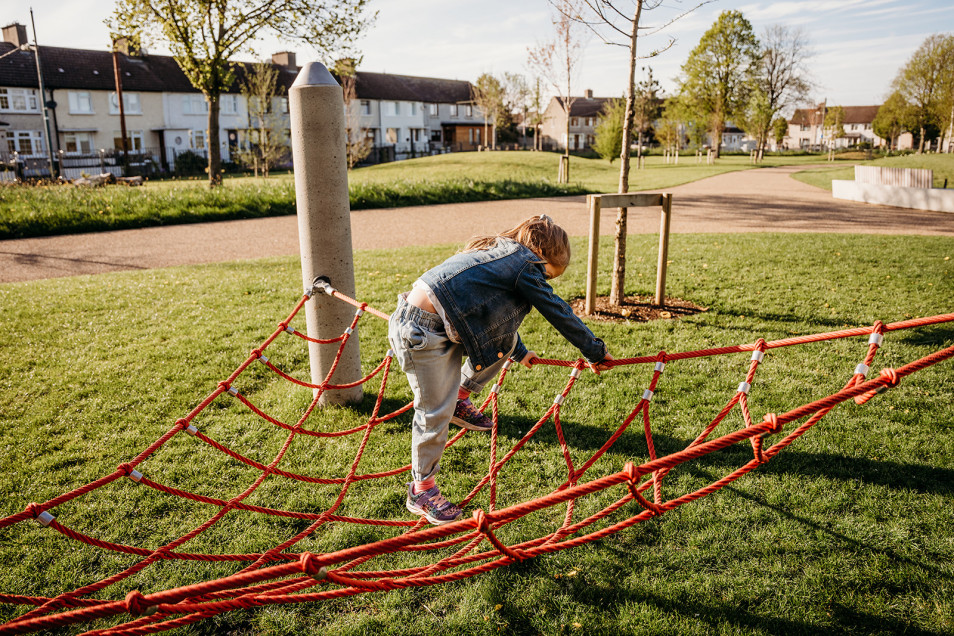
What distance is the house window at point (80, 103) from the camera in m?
36.8

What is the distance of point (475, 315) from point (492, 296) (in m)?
0.12

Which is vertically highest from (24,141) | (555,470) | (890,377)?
(24,141)

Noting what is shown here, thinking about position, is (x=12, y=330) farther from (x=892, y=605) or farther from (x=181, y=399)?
(x=892, y=605)

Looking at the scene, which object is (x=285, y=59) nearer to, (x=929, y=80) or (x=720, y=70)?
(x=720, y=70)

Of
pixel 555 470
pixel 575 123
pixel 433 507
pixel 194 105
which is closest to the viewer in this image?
pixel 433 507

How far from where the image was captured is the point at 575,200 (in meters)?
17.8

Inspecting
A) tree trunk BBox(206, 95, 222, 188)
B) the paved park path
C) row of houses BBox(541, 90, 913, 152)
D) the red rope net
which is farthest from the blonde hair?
row of houses BBox(541, 90, 913, 152)

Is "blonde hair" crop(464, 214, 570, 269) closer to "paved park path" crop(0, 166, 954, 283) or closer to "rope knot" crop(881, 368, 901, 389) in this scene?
"rope knot" crop(881, 368, 901, 389)

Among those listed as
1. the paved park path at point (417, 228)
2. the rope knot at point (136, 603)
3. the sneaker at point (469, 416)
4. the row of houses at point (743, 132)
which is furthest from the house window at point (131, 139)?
the rope knot at point (136, 603)

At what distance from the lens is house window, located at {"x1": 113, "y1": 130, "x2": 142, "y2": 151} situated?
38562 millimetres

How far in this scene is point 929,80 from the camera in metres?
47.3

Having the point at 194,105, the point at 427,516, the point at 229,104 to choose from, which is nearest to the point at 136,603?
the point at 427,516

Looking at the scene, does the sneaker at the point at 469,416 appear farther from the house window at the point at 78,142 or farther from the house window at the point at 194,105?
the house window at the point at 194,105

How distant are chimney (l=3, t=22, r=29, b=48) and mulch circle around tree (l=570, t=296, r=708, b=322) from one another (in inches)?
1814
